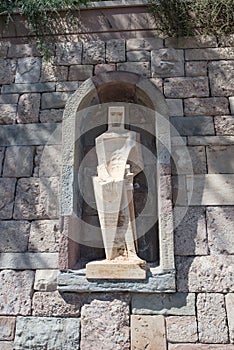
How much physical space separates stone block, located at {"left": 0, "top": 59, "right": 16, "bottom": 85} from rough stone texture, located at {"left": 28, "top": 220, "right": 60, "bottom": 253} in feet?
4.88

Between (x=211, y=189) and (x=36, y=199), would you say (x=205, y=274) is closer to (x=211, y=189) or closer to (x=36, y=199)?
(x=211, y=189)

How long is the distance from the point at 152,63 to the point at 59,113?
3.31 feet

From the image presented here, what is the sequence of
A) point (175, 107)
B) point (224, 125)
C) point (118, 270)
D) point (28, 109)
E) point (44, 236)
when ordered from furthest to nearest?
point (28, 109) < point (175, 107) < point (224, 125) < point (44, 236) < point (118, 270)

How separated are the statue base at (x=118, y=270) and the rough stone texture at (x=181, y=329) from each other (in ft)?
1.23

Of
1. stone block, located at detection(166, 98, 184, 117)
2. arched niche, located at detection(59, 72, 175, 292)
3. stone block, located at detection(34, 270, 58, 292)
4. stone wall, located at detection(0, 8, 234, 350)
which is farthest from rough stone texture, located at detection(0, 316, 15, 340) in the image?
stone block, located at detection(166, 98, 184, 117)

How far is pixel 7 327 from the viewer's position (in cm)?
289

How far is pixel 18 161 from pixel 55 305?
1.28 metres

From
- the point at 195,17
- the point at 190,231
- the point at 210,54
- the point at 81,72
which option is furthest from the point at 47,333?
the point at 195,17

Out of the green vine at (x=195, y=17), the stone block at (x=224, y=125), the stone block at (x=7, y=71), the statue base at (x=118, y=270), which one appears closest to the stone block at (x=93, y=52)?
the green vine at (x=195, y=17)

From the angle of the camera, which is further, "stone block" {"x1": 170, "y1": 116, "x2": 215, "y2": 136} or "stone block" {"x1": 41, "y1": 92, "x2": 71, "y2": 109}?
"stone block" {"x1": 41, "y1": 92, "x2": 71, "y2": 109}

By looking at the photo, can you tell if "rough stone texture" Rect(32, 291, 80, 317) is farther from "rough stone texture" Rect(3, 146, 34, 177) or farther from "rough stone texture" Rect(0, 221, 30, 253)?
"rough stone texture" Rect(3, 146, 34, 177)

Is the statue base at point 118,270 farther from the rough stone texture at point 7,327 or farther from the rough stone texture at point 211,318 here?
the rough stone texture at point 7,327

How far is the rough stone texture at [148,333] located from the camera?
8.94 feet

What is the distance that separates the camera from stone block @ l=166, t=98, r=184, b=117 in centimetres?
345
